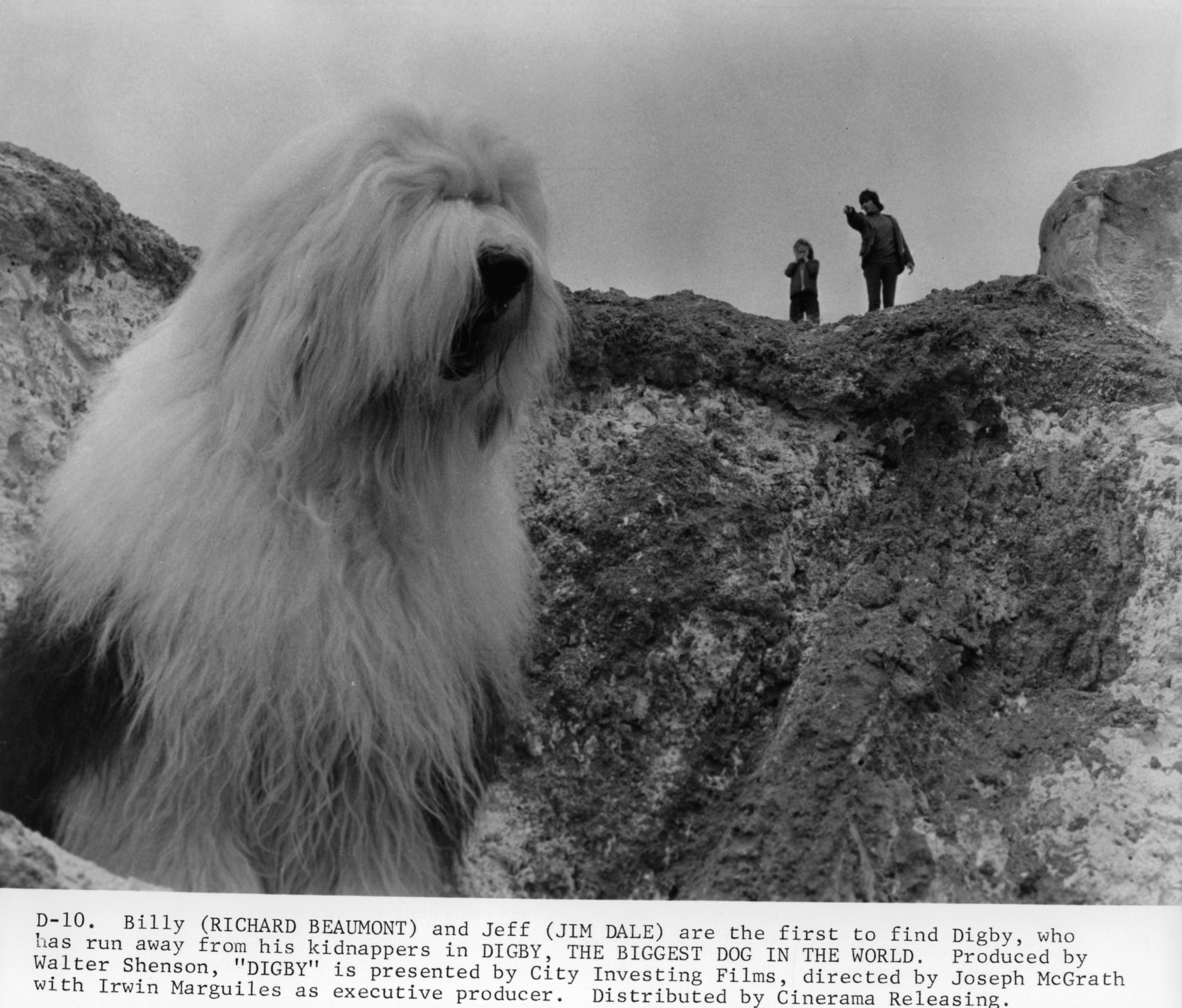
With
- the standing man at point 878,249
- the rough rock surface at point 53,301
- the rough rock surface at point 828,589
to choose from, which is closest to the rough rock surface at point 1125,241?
the rough rock surface at point 828,589

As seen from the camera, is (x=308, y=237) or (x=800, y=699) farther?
(x=800, y=699)

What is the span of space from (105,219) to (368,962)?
1.79 meters

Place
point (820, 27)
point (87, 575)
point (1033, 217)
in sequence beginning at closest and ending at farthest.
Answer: point (87, 575), point (820, 27), point (1033, 217)

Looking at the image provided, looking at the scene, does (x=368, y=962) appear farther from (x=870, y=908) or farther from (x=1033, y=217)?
(x=1033, y=217)

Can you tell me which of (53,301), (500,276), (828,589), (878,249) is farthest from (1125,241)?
(53,301)

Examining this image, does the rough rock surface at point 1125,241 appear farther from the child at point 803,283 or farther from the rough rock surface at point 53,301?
the rough rock surface at point 53,301

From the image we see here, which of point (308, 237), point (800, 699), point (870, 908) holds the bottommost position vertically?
point (870, 908)

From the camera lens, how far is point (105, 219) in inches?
114

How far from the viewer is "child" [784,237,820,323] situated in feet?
8.79

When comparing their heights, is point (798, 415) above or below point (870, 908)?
above

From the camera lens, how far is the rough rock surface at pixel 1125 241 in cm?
295

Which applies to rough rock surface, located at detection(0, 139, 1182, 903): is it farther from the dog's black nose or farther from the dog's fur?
the dog's black nose

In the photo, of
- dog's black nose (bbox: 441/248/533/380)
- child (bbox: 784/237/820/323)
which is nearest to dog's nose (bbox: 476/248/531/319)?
dog's black nose (bbox: 441/248/533/380)

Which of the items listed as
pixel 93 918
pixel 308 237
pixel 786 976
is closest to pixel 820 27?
pixel 308 237
